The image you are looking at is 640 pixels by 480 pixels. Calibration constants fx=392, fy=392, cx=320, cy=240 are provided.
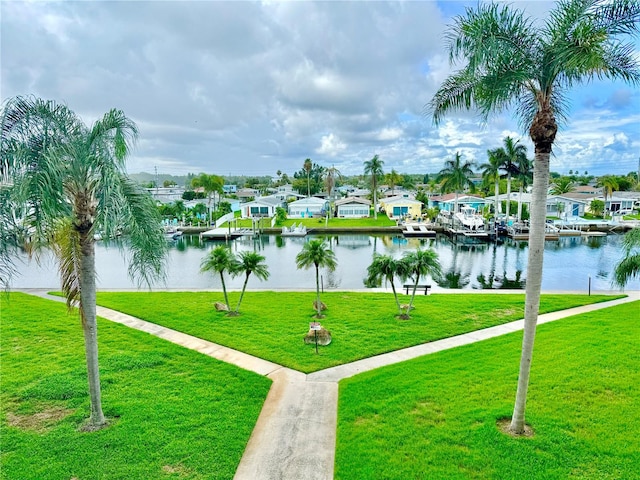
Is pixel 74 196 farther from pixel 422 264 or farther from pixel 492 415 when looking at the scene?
pixel 422 264

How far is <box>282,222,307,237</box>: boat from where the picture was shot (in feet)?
163

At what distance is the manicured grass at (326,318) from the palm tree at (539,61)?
6061 millimetres

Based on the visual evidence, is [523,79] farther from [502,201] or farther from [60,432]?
[502,201]

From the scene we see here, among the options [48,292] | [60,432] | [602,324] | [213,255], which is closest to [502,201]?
[602,324]

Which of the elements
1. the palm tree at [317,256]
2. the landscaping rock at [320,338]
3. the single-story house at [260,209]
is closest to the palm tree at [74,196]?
the landscaping rock at [320,338]

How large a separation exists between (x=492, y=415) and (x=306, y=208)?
184 ft

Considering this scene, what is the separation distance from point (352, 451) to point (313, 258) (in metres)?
9.28

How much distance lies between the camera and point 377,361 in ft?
38.7

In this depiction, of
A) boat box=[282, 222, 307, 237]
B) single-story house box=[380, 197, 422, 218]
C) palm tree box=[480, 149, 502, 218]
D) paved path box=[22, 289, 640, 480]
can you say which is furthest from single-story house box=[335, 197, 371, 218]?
paved path box=[22, 289, 640, 480]

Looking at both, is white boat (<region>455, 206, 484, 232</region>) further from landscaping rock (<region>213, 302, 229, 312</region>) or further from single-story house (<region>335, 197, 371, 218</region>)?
landscaping rock (<region>213, 302, 229, 312</region>)

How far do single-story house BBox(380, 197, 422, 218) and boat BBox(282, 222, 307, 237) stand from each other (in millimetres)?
17220

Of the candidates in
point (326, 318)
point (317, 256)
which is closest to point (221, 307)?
point (326, 318)

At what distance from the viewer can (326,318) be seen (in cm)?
1594

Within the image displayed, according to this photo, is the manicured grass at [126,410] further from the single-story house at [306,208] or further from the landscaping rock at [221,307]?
the single-story house at [306,208]
